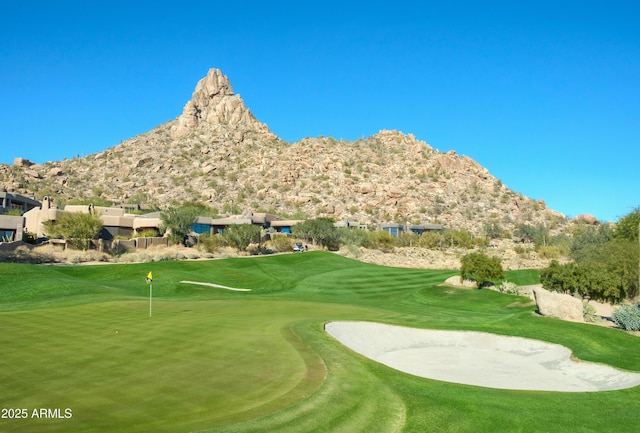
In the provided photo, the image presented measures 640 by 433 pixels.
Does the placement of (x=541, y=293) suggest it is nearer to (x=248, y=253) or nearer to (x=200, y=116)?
(x=248, y=253)

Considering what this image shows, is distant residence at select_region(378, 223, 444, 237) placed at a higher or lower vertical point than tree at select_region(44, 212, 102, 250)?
higher

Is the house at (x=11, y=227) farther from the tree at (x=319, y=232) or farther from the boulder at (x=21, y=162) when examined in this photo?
the boulder at (x=21, y=162)

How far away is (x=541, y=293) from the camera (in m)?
27.8

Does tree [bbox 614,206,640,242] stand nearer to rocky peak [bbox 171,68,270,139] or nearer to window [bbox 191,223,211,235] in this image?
window [bbox 191,223,211,235]

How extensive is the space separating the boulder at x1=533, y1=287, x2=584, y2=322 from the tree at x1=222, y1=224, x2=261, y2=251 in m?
48.0

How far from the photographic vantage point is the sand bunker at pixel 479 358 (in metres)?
15.9

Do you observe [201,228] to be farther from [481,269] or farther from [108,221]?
[481,269]

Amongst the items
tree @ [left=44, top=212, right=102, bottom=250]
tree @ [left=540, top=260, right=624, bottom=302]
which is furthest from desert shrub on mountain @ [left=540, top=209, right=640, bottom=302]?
tree @ [left=44, top=212, right=102, bottom=250]

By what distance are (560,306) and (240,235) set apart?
49409 mm

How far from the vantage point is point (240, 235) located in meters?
69.6

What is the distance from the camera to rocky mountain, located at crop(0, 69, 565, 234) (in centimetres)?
11944

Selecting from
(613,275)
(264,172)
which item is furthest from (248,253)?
(264,172)

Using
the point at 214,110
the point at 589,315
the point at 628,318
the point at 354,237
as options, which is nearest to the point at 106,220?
the point at 354,237

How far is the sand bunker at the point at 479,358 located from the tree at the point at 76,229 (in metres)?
46.7
